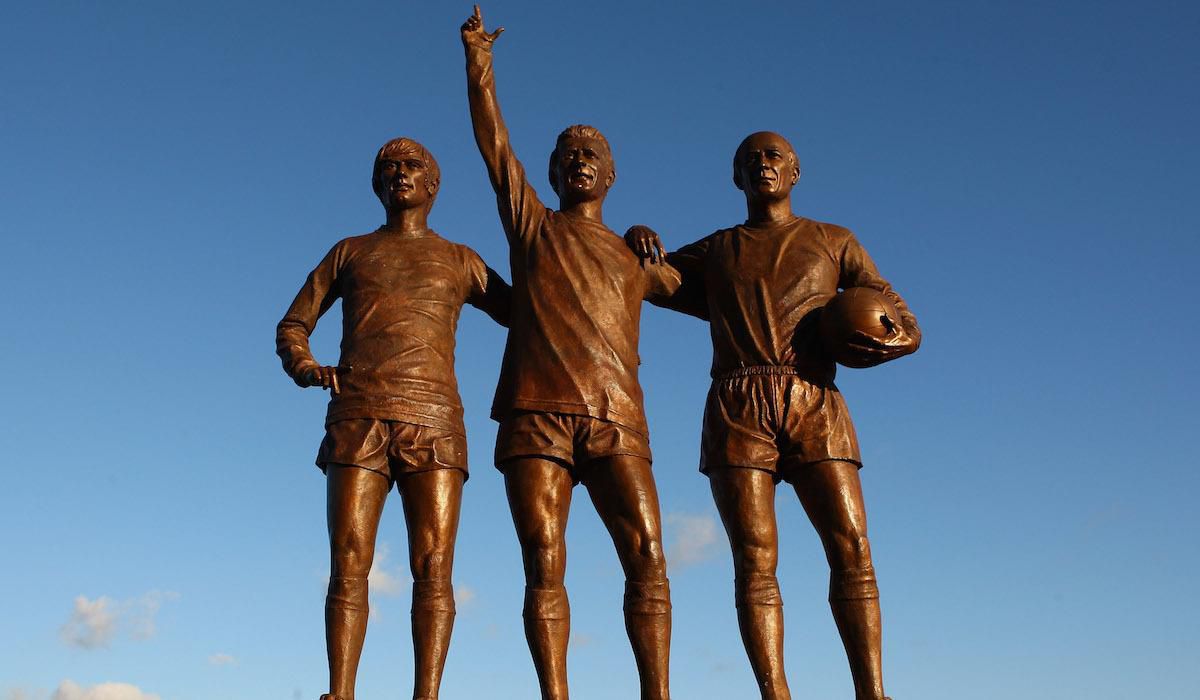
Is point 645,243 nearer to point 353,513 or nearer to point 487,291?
point 487,291

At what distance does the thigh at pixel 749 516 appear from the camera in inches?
371

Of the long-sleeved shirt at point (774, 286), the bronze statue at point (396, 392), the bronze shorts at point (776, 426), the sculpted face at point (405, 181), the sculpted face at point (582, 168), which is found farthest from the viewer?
the sculpted face at point (405, 181)

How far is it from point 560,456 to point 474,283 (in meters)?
1.54

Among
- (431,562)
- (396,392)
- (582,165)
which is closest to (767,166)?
(582,165)

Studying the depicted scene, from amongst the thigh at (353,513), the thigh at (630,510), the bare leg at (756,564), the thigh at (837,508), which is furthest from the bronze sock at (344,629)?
the thigh at (837,508)

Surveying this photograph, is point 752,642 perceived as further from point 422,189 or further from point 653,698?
point 422,189

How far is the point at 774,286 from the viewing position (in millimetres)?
9977

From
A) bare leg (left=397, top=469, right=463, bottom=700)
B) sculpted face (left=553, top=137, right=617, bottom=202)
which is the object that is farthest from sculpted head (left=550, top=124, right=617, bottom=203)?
bare leg (left=397, top=469, right=463, bottom=700)

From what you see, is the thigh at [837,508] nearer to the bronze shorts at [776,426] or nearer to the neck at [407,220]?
the bronze shorts at [776,426]

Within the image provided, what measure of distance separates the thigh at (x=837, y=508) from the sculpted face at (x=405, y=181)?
10.5 feet

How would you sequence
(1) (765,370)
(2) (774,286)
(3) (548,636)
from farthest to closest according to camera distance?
1. (2) (774,286)
2. (1) (765,370)
3. (3) (548,636)

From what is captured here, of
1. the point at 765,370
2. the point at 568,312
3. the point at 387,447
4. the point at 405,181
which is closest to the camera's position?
the point at 387,447

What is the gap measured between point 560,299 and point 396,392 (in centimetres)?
121

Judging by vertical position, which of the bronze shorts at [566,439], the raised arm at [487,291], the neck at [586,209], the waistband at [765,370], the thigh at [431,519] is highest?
the neck at [586,209]
